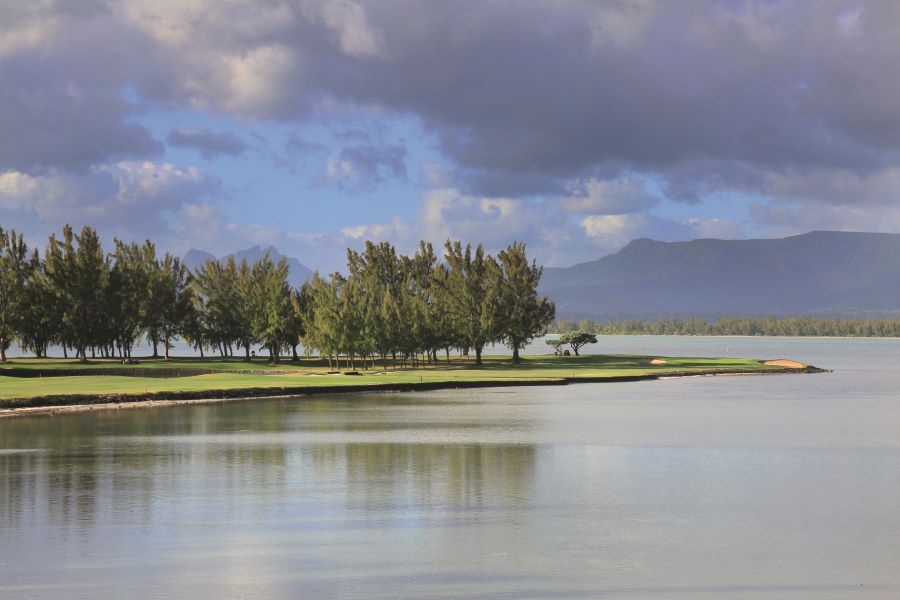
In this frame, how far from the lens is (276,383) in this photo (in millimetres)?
76125

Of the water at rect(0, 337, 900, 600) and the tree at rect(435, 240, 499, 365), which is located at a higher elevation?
the tree at rect(435, 240, 499, 365)

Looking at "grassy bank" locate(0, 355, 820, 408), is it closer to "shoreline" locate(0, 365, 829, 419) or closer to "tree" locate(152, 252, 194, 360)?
"shoreline" locate(0, 365, 829, 419)

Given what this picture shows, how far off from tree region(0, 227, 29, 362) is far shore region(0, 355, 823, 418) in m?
8.46

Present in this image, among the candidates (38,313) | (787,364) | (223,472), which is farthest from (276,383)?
(787,364)

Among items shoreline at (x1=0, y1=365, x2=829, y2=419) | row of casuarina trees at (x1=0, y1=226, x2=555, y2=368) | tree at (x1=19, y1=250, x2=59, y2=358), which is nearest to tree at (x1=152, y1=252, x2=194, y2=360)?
row of casuarina trees at (x1=0, y1=226, x2=555, y2=368)

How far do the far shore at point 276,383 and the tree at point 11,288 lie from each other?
8.46 m

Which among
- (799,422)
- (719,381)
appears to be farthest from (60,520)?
(719,381)

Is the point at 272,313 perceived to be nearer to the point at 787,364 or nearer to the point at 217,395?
the point at 217,395

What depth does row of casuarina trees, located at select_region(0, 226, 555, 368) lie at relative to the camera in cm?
10856

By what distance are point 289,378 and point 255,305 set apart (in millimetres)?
38443

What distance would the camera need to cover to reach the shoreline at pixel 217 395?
5191cm

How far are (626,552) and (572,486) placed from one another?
829cm

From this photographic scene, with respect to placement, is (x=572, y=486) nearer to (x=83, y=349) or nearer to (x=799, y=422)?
(x=799, y=422)

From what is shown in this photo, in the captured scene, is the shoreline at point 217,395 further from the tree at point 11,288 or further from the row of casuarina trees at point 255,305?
the tree at point 11,288
